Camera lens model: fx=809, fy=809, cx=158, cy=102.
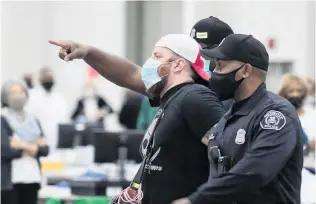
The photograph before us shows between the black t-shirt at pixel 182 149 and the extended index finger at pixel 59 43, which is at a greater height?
the extended index finger at pixel 59 43

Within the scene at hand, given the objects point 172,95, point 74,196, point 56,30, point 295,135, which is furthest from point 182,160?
point 56,30

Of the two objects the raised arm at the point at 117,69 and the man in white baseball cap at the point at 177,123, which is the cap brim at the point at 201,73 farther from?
the raised arm at the point at 117,69

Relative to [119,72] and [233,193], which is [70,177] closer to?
[119,72]

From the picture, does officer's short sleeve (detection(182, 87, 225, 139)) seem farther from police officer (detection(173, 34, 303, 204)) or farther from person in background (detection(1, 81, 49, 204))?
person in background (detection(1, 81, 49, 204))

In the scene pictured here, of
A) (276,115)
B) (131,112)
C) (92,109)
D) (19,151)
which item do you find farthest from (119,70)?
(92,109)

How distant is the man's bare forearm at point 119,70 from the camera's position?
4.86m

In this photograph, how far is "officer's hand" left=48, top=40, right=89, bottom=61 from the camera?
444 cm

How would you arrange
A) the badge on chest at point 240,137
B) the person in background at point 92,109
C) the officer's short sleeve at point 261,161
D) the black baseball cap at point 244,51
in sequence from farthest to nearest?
the person in background at point 92,109, the black baseball cap at point 244,51, the badge on chest at point 240,137, the officer's short sleeve at point 261,161

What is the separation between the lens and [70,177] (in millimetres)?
8781

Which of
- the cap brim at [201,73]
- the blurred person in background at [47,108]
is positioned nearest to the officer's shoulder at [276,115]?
the cap brim at [201,73]

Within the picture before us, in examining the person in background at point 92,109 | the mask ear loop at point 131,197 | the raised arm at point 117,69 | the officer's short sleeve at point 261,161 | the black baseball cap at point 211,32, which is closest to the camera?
the officer's short sleeve at point 261,161

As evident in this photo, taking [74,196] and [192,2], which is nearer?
[74,196]

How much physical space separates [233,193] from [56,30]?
15.1 metres

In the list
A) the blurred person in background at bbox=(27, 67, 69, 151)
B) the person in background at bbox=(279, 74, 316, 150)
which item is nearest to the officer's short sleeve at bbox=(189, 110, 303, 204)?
the person in background at bbox=(279, 74, 316, 150)
